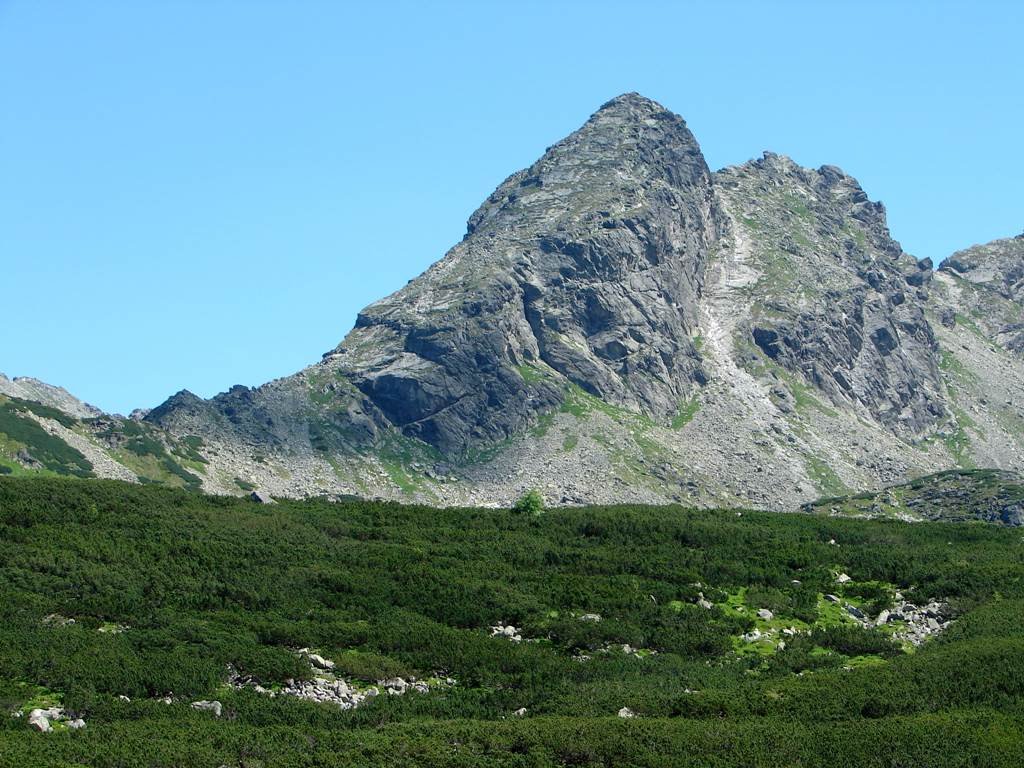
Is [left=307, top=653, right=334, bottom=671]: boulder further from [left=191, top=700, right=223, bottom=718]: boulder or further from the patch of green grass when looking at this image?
the patch of green grass

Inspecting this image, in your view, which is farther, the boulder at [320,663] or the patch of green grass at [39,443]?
the patch of green grass at [39,443]

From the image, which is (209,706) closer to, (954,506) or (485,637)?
(485,637)

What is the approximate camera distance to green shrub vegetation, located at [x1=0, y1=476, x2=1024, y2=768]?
38688mm

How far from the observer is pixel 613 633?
168ft

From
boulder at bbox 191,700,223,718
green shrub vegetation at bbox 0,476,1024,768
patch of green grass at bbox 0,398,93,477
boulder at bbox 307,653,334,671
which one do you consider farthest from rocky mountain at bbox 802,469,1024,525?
boulder at bbox 191,700,223,718

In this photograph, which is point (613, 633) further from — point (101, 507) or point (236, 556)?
point (101, 507)

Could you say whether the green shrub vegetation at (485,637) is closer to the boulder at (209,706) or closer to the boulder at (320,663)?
the boulder at (209,706)

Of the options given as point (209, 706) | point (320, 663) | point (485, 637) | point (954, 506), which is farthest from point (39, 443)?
point (954, 506)

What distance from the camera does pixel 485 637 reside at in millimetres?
49781

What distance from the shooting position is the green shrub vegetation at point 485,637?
38.7 metres

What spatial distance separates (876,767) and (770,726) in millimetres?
3550

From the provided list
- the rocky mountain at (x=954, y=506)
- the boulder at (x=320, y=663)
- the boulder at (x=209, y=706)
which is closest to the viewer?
the boulder at (x=209, y=706)

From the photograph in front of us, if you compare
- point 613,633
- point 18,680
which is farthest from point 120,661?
point 613,633

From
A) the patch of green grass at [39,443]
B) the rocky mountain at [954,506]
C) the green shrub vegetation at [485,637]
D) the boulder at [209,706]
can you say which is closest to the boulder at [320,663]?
the green shrub vegetation at [485,637]
